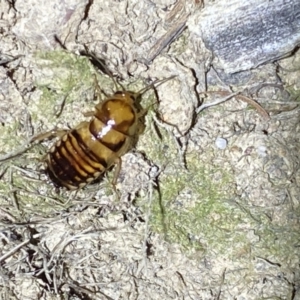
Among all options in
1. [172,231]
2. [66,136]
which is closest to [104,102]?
[66,136]

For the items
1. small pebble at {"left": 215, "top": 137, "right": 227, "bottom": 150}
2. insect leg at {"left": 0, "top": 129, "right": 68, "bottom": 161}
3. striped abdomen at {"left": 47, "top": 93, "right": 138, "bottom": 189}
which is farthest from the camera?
small pebble at {"left": 215, "top": 137, "right": 227, "bottom": 150}

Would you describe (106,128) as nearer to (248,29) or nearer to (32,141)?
(32,141)

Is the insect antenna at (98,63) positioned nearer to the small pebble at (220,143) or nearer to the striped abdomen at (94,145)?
the striped abdomen at (94,145)

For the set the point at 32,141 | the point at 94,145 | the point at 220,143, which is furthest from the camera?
the point at 220,143

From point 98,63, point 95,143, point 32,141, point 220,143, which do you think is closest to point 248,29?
point 220,143

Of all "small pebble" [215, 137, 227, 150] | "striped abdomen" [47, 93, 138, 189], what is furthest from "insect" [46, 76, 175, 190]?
"small pebble" [215, 137, 227, 150]

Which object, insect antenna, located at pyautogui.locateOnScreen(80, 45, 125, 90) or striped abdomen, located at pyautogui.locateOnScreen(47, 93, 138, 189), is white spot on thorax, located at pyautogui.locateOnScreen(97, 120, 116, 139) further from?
insect antenna, located at pyautogui.locateOnScreen(80, 45, 125, 90)

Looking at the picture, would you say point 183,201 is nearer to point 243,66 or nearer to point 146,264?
point 146,264
